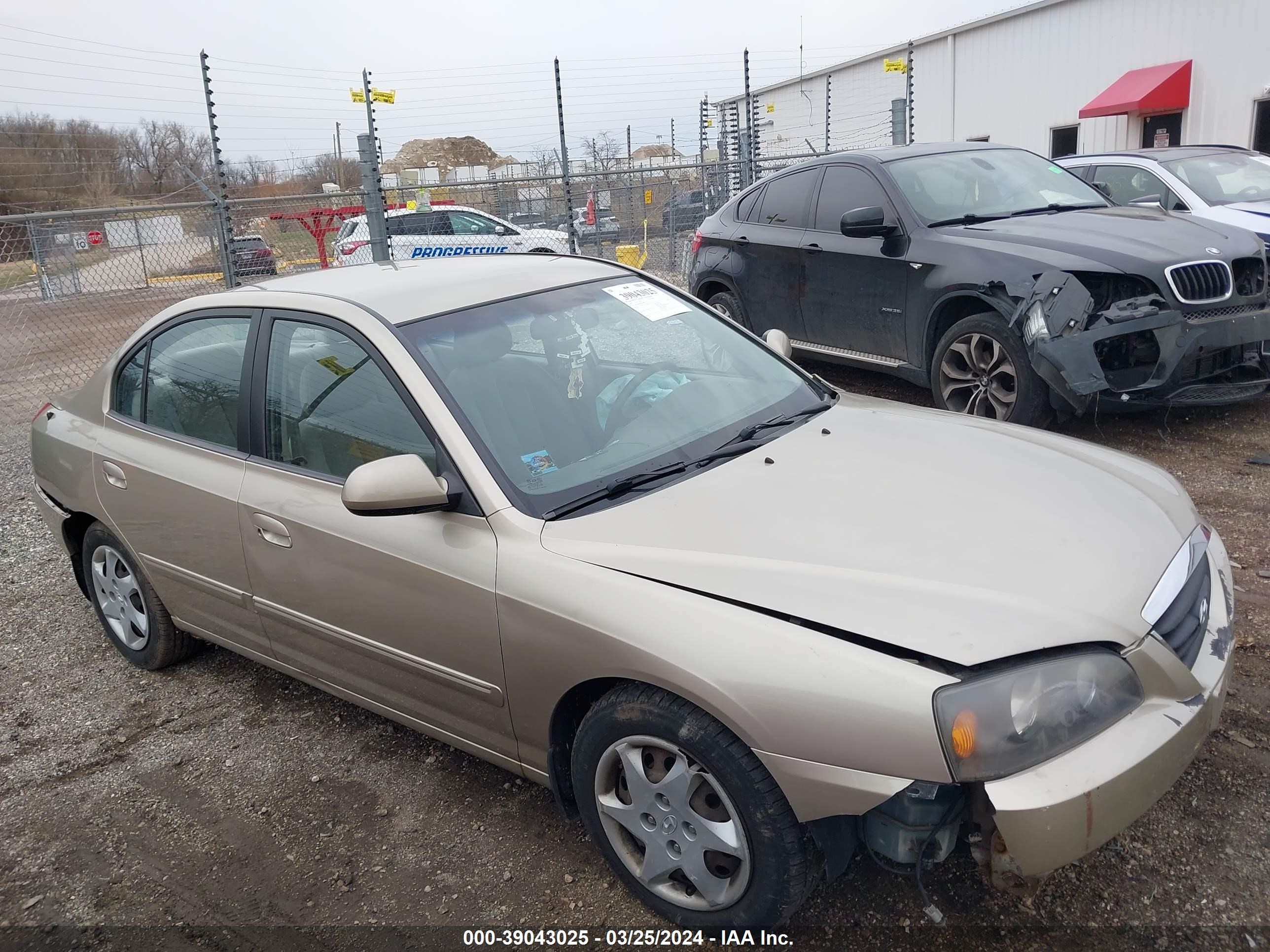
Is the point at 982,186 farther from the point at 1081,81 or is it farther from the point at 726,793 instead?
the point at 1081,81

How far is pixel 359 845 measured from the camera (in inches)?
114

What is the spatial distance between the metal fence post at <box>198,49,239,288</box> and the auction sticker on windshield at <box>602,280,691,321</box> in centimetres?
767

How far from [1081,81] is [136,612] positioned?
984 inches

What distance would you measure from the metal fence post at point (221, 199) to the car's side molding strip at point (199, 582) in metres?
7.01

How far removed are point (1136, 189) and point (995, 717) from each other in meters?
8.30

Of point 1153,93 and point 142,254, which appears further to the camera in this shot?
point 1153,93

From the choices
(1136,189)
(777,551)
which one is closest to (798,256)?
(1136,189)

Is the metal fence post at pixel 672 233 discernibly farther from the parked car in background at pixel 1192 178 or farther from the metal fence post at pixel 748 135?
the parked car in background at pixel 1192 178

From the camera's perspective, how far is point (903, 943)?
2.30 meters

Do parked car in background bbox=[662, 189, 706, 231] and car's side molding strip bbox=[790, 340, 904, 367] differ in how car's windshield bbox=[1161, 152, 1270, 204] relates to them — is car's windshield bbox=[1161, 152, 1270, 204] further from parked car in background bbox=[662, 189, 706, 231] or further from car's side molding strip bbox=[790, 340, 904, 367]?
parked car in background bbox=[662, 189, 706, 231]

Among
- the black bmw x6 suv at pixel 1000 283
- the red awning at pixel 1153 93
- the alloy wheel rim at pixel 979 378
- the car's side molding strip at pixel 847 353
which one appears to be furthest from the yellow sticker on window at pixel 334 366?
the red awning at pixel 1153 93

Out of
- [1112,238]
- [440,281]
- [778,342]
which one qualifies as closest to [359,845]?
[440,281]

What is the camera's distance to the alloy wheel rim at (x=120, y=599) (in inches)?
159

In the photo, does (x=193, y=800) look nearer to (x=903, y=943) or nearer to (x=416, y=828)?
(x=416, y=828)
